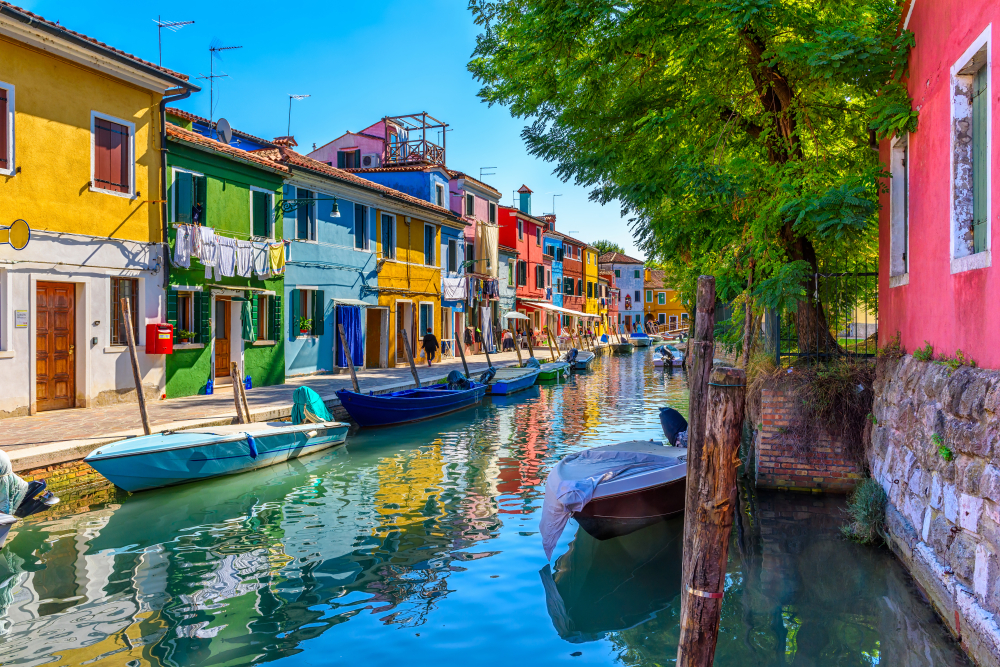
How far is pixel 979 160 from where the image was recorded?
5.47 meters

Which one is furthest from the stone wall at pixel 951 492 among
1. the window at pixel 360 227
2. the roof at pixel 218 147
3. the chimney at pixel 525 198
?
the chimney at pixel 525 198

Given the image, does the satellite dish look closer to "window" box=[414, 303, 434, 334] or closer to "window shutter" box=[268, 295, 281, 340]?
"window shutter" box=[268, 295, 281, 340]

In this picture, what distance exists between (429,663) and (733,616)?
8.09 feet

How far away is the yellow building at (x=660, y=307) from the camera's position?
2864 inches

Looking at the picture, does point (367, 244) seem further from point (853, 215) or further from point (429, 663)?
point (429, 663)

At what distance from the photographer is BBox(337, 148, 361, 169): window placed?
30484 millimetres

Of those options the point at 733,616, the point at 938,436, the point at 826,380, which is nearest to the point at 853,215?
the point at 826,380

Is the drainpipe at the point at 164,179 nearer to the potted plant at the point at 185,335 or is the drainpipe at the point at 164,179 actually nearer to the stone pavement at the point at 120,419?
the potted plant at the point at 185,335

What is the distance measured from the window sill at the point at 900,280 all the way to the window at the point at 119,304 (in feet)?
41.7

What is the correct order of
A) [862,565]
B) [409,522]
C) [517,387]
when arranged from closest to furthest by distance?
1. [862,565]
2. [409,522]
3. [517,387]

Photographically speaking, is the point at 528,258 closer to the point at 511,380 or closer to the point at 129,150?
the point at 511,380

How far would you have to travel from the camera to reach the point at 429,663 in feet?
16.4

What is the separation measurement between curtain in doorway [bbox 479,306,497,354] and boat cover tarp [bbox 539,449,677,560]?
25.1 metres

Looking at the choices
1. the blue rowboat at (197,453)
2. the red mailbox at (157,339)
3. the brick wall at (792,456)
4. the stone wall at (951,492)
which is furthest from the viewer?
the red mailbox at (157,339)
